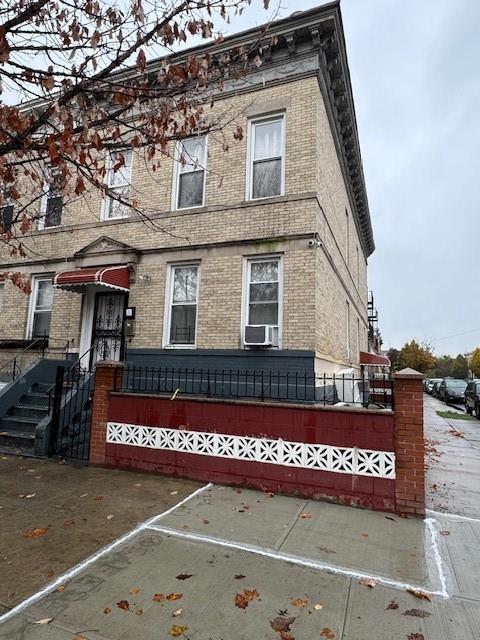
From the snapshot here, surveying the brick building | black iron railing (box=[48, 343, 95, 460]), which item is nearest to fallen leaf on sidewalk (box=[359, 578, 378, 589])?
the brick building

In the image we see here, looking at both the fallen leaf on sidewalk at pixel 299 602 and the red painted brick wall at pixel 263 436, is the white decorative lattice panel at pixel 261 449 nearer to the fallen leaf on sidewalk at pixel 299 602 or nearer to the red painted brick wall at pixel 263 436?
the red painted brick wall at pixel 263 436

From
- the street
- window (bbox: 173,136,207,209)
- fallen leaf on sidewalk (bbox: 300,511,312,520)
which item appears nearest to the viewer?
the street

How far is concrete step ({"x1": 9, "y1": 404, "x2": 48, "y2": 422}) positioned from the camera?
841 centimetres

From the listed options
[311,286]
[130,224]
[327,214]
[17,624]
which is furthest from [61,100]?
[327,214]

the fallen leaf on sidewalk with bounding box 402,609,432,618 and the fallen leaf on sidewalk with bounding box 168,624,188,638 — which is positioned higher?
the fallen leaf on sidewalk with bounding box 402,609,432,618

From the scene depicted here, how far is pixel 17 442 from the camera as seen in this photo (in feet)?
25.4

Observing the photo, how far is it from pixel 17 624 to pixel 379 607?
103 inches

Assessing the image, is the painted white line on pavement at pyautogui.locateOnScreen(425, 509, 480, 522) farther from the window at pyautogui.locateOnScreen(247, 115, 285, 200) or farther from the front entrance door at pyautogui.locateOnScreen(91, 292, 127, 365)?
the front entrance door at pyautogui.locateOnScreen(91, 292, 127, 365)

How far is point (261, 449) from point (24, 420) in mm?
5489

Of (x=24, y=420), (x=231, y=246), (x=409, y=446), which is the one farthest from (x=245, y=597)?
(x=231, y=246)

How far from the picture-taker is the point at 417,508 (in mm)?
4922

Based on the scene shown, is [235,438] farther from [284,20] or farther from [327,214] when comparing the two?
[284,20]

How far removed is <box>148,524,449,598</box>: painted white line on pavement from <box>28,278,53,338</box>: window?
824 cm

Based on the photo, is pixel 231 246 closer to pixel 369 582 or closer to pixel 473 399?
pixel 369 582
